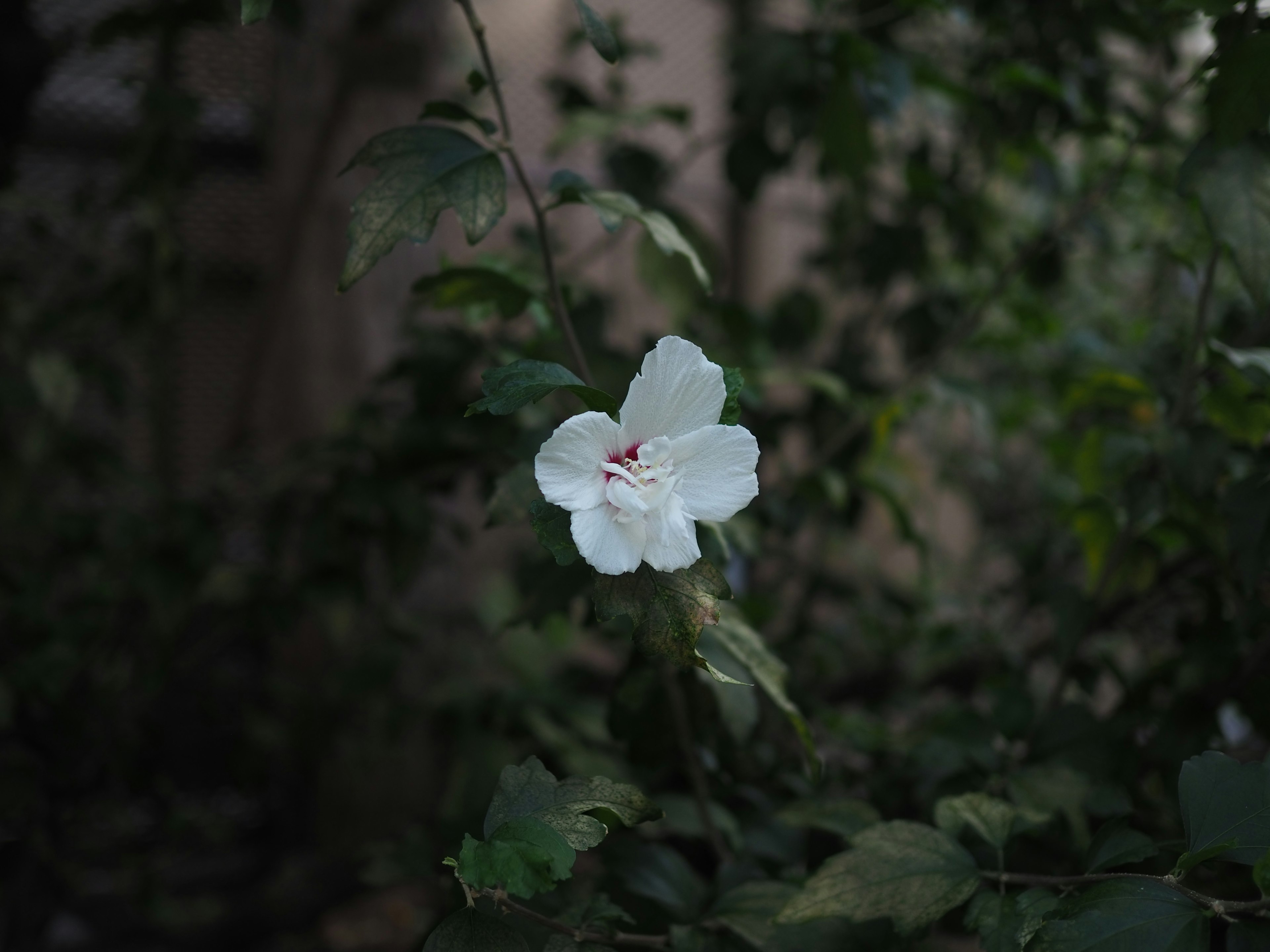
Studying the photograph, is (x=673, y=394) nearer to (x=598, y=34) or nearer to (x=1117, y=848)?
(x=598, y=34)

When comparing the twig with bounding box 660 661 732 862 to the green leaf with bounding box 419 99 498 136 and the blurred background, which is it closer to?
the blurred background

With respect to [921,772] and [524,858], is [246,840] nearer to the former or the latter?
[921,772]

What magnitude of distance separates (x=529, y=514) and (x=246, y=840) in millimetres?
1962

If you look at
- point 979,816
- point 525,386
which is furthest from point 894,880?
point 525,386

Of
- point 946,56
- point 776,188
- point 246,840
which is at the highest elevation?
point 946,56

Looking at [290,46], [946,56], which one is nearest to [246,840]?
[290,46]

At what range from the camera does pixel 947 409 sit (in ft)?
6.13

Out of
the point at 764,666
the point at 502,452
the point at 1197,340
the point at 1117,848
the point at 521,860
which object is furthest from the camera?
the point at 502,452

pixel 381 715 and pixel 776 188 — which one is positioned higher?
pixel 776 188

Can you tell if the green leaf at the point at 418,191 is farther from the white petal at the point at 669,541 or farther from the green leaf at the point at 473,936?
the green leaf at the point at 473,936

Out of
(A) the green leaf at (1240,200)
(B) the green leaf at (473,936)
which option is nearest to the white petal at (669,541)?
(B) the green leaf at (473,936)

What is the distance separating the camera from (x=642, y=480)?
56cm

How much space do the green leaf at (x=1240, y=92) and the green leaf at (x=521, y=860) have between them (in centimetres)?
77

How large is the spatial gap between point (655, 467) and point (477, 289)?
320mm
